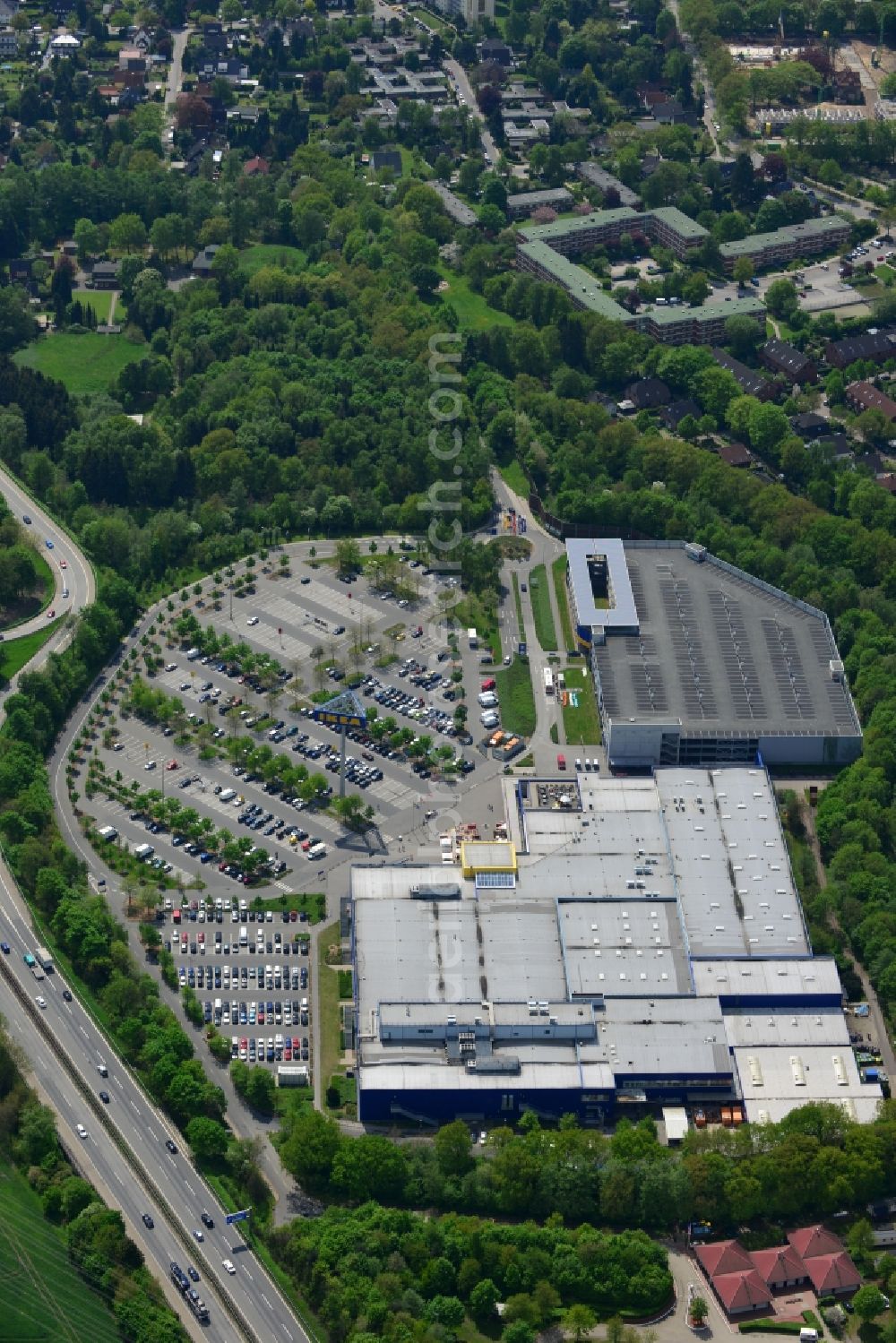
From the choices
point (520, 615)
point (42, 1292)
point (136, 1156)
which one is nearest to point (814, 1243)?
point (136, 1156)

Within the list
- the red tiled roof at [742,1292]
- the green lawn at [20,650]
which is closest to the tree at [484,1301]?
the red tiled roof at [742,1292]

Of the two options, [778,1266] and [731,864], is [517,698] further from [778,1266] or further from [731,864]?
[778,1266]

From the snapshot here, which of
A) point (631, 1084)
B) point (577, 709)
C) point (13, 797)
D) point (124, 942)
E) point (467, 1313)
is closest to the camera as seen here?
point (467, 1313)

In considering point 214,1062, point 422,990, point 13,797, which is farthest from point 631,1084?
point 13,797

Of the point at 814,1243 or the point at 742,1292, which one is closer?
the point at 742,1292

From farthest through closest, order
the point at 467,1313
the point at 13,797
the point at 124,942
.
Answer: the point at 13,797
the point at 124,942
the point at 467,1313

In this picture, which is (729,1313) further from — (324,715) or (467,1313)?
(324,715)

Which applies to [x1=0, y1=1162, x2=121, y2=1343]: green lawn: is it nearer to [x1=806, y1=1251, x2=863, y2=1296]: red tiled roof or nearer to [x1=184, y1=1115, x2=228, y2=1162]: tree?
[x1=184, y1=1115, x2=228, y2=1162]: tree
